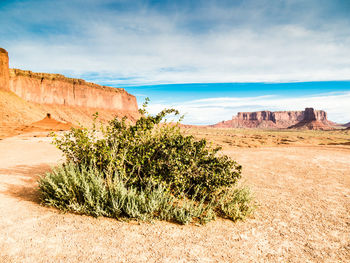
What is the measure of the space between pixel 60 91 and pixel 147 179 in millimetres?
87800

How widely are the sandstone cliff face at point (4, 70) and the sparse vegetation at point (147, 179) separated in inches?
1926

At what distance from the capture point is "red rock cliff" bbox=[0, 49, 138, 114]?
6762 cm

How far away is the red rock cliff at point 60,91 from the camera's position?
6762 centimetres

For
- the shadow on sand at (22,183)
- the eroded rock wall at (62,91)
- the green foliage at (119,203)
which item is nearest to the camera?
the green foliage at (119,203)

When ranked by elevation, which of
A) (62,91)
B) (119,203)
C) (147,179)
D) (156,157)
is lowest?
(119,203)

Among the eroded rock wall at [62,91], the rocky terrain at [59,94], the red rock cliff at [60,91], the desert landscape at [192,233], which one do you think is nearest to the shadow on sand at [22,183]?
the desert landscape at [192,233]

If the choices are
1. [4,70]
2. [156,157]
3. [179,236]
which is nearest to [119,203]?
[179,236]

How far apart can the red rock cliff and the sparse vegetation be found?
180 ft

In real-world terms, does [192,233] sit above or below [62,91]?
below

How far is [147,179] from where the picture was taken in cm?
414

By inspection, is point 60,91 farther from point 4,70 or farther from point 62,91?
point 4,70

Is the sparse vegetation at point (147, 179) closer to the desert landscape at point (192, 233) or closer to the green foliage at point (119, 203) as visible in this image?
the green foliage at point (119, 203)

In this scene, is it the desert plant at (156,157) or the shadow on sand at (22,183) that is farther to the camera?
the shadow on sand at (22,183)

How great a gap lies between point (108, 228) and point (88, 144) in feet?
6.70
